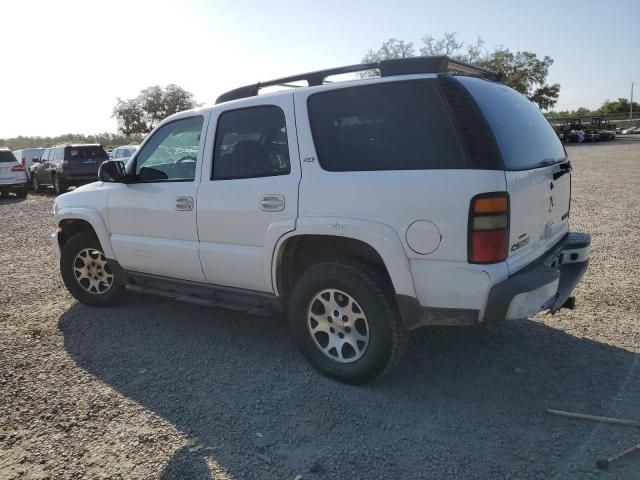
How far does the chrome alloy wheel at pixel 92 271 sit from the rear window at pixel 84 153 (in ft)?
46.7

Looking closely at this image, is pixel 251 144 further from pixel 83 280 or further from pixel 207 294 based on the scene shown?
pixel 83 280

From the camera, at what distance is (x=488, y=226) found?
288 centimetres

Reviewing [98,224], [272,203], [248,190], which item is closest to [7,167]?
[98,224]

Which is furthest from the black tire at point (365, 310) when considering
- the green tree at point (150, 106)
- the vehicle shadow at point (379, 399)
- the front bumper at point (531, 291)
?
the green tree at point (150, 106)

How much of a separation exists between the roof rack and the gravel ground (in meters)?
2.05

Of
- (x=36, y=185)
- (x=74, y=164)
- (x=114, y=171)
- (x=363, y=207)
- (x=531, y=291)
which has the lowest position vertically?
(x=531, y=291)

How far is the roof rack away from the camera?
331 cm

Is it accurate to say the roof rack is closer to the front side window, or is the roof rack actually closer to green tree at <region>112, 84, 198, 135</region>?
the front side window

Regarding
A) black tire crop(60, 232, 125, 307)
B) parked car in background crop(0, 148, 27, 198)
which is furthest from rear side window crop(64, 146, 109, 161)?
black tire crop(60, 232, 125, 307)

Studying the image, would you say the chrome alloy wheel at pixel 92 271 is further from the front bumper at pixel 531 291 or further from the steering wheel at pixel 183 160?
the front bumper at pixel 531 291

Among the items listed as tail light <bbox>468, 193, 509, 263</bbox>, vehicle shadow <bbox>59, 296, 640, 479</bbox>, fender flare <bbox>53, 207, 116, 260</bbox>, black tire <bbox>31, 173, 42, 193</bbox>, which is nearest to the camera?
vehicle shadow <bbox>59, 296, 640, 479</bbox>

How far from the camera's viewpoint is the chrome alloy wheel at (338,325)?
11.3 feet

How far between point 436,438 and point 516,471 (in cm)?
46

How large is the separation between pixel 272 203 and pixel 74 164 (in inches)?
652
